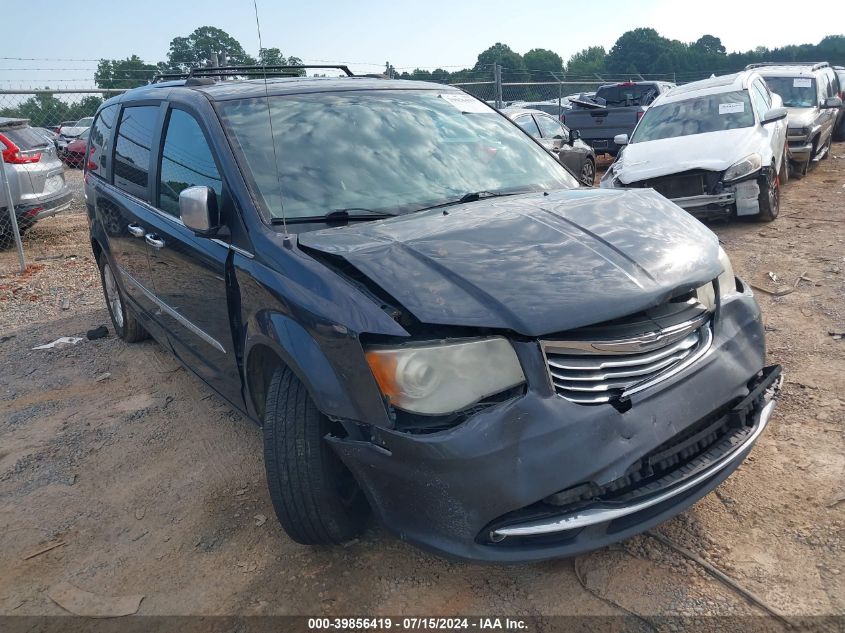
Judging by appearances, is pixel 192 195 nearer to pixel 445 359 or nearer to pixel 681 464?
pixel 445 359

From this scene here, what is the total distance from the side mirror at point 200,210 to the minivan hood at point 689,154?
19.5 feet

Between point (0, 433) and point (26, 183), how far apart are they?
5.90 m

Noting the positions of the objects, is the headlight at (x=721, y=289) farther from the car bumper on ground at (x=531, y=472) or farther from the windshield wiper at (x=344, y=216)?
the windshield wiper at (x=344, y=216)

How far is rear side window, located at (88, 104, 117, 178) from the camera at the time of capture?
4.99 meters

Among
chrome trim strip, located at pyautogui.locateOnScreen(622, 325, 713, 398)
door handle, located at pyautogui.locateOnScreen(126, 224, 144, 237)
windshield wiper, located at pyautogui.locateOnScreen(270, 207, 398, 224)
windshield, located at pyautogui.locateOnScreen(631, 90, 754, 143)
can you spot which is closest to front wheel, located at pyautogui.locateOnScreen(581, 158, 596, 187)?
windshield, located at pyautogui.locateOnScreen(631, 90, 754, 143)

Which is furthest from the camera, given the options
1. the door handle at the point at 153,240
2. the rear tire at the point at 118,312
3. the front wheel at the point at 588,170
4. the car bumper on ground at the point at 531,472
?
the front wheel at the point at 588,170

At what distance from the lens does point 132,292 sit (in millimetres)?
4742

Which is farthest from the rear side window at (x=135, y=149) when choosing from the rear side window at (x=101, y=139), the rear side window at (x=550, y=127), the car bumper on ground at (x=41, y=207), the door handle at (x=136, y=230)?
the rear side window at (x=550, y=127)

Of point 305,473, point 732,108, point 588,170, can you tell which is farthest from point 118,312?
point 588,170

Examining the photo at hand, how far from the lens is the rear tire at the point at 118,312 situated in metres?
5.43

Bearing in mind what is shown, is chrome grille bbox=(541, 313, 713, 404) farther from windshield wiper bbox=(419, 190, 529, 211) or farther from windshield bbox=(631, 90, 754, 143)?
windshield bbox=(631, 90, 754, 143)

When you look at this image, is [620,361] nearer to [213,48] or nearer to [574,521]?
[574,521]

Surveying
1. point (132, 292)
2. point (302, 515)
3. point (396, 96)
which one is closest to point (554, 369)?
point (302, 515)

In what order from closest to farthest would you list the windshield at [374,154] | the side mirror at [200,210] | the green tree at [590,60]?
1. the side mirror at [200,210]
2. the windshield at [374,154]
3. the green tree at [590,60]
